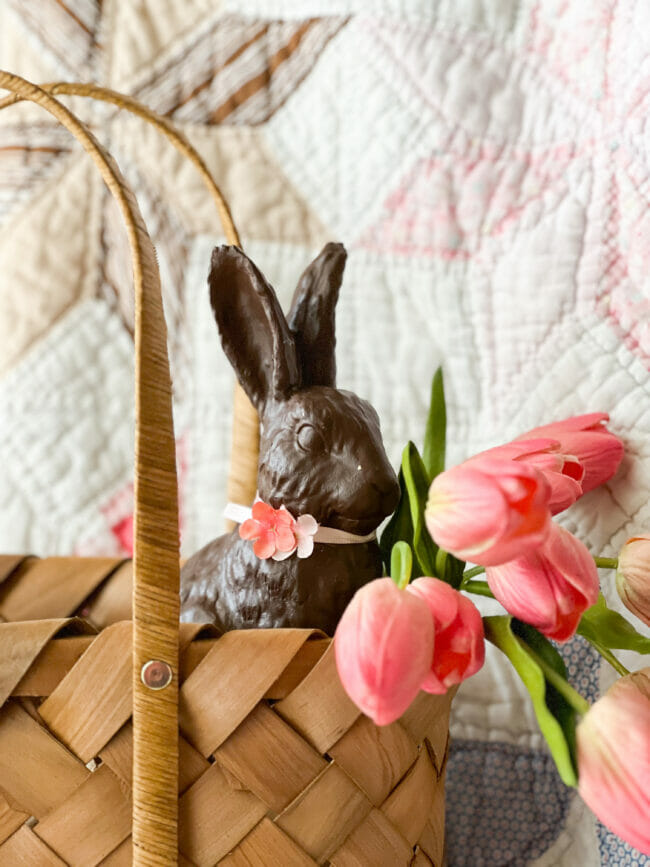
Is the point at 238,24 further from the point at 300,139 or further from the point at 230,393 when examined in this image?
the point at 230,393

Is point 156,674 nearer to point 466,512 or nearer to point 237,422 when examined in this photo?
point 466,512

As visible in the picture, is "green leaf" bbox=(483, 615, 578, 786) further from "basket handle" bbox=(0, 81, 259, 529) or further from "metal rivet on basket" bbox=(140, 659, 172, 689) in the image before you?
"basket handle" bbox=(0, 81, 259, 529)

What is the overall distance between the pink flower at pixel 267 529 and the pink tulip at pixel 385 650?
0.14 meters

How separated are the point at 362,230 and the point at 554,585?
525mm

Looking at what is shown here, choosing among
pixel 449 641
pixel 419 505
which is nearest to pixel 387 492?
pixel 419 505

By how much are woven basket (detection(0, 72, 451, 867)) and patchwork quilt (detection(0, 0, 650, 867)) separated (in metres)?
0.29

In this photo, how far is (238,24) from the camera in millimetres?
871

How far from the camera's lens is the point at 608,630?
488 mm

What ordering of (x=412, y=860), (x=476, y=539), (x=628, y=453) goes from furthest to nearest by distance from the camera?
(x=628, y=453) → (x=412, y=860) → (x=476, y=539)

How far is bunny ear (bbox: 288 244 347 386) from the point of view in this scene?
1.92 feet

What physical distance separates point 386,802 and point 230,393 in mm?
496

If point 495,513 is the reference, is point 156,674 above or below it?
below

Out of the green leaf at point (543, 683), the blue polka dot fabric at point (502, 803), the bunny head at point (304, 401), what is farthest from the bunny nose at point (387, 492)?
the blue polka dot fabric at point (502, 803)

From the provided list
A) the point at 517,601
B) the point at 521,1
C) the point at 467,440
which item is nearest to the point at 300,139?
the point at 521,1
